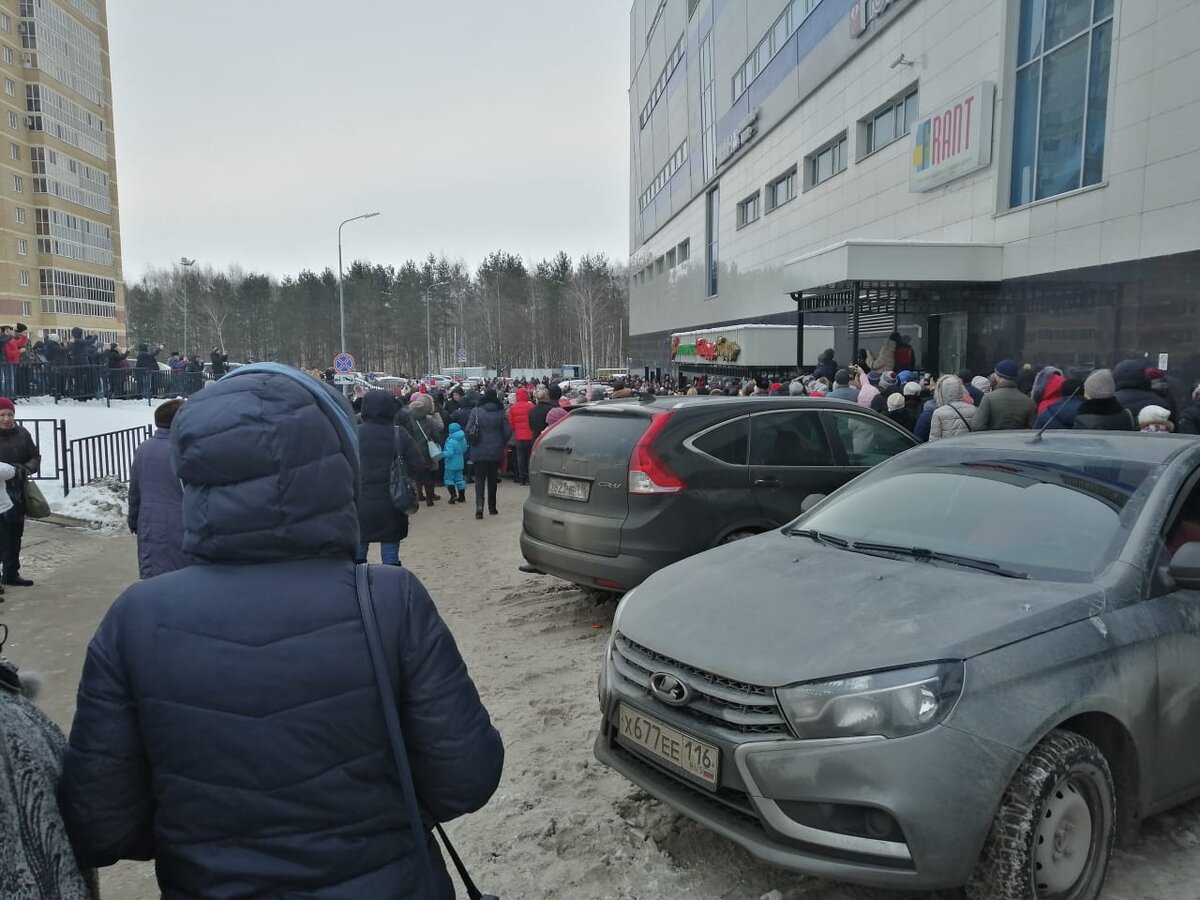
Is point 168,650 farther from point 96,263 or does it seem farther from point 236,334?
point 236,334

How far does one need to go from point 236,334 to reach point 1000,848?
91146 millimetres

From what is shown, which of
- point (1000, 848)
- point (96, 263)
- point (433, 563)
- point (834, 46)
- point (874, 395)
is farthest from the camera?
point (96, 263)

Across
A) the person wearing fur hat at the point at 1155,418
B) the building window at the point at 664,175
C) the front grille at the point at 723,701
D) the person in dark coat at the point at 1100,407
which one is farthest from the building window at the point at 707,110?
the front grille at the point at 723,701

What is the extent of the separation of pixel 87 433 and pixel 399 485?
11825mm

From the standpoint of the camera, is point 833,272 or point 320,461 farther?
point 833,272

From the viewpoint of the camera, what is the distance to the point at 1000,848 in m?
2.53

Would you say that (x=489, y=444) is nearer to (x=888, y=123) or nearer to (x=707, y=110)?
(x=888, y=123)

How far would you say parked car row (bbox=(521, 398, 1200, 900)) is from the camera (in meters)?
2.51

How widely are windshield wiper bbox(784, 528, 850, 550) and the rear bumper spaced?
1260mm

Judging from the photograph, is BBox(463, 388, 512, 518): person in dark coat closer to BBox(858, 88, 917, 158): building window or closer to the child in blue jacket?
the child in blue jacket

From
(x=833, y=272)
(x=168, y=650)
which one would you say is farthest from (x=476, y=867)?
(x=833, y=272)

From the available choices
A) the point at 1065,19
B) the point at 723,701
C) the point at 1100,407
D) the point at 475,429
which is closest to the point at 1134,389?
the point at 1100,407

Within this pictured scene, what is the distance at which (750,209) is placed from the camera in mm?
34375

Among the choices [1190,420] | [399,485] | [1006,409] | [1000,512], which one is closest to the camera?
[1000,512]
